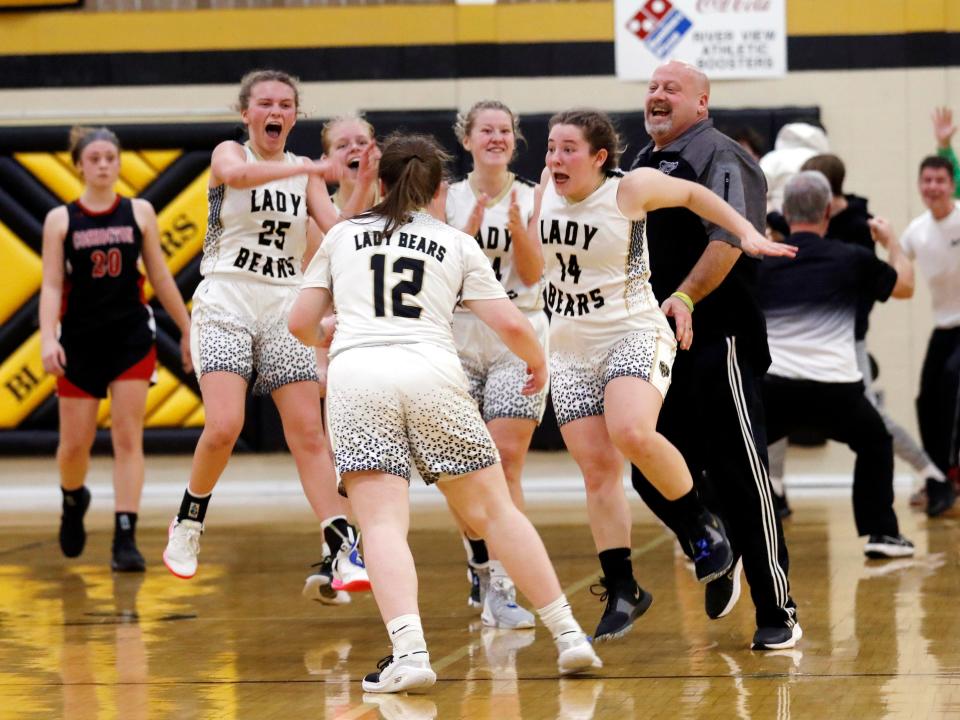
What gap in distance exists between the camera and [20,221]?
449 inches

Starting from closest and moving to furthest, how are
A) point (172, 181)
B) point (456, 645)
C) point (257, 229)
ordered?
point (456, 645) < point (257, 229) < point (172, 181)

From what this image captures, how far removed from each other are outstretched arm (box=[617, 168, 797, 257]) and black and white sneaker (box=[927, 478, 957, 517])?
440 cm

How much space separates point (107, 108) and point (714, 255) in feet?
23.0

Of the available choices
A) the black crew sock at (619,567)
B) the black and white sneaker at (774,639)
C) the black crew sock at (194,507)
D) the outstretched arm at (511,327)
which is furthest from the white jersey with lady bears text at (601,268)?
the black crew sock at (194,507)

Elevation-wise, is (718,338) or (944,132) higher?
(944,132)

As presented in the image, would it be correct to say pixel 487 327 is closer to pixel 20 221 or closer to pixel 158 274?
pixel 158 274

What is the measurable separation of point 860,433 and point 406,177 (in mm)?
3559

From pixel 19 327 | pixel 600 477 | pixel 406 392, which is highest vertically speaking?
pixel 406 392

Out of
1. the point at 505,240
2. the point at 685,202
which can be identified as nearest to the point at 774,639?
the point at 685,202

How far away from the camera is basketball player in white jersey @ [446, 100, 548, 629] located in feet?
20.1

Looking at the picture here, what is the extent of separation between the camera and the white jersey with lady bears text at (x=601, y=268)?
5539 millimetres

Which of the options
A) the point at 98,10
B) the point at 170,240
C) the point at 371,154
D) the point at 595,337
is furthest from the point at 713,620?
the point at 98,10

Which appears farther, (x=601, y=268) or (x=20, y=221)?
(x=20, y=221)

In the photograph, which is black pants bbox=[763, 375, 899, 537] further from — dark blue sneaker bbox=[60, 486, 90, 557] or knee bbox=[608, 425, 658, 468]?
dark blue sneaker bbox=[60, 486, 90, 557]
